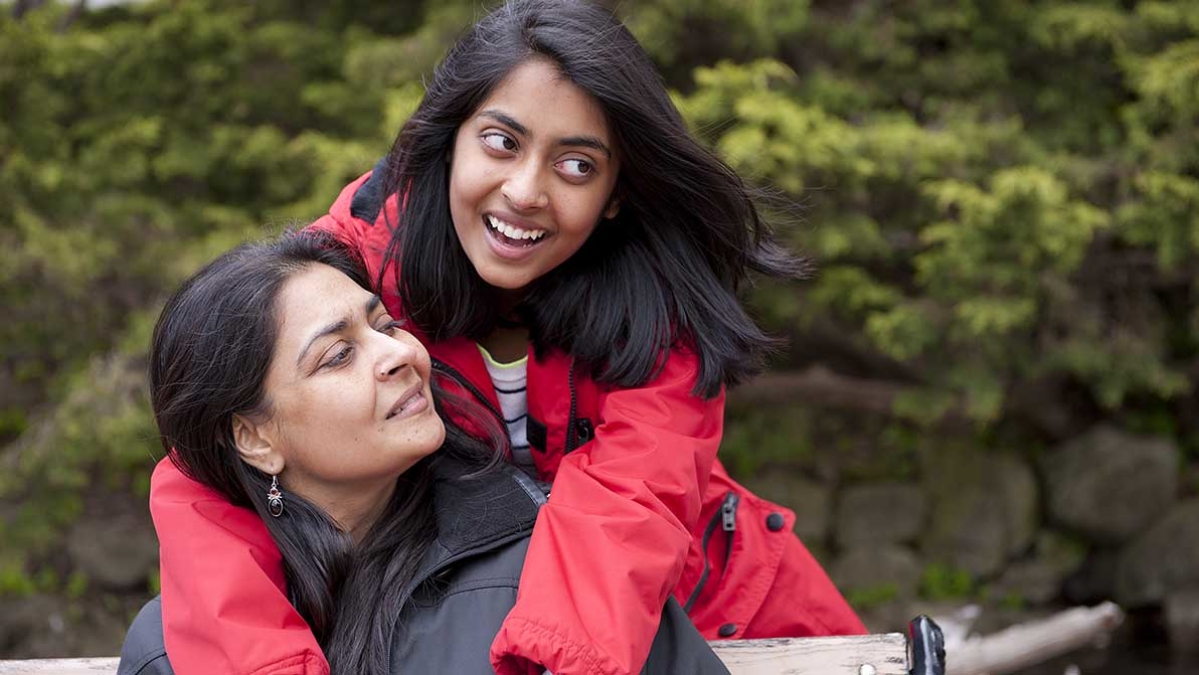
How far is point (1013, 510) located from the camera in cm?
536

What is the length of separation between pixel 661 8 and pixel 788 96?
544mm

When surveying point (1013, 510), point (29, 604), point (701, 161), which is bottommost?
point (29, 604)

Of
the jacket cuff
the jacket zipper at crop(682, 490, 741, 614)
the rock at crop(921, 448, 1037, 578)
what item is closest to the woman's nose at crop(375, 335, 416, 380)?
the jacket cuff

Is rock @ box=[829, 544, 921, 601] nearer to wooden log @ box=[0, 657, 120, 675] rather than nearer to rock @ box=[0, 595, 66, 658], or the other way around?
rock @ box=[0, 595, 66, 658]

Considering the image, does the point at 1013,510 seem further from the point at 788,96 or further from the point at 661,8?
the point at 661,8

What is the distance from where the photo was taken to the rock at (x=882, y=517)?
17.7 ft

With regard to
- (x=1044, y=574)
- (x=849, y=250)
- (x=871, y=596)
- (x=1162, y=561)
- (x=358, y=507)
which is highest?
(x=358, y=507)

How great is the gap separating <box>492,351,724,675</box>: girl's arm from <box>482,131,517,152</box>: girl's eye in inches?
16.5

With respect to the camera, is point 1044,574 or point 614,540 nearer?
point 614,540

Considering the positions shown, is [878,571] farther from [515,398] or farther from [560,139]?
[560,139]

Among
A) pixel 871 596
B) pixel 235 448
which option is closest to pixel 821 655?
pixel 235 448

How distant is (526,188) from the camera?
1.88m

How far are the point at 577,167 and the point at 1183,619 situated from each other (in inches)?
163

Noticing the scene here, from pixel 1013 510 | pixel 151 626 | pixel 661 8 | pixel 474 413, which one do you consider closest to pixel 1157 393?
pixel 1013 510
